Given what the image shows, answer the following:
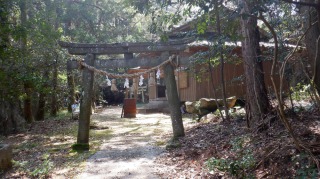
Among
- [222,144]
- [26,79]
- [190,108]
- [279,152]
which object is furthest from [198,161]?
[190,108]

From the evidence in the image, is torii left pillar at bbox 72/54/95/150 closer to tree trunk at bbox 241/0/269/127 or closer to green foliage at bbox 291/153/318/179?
tree trunk at bbox 241/0/269/127

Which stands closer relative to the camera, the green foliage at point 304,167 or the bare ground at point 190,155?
the green foliage at point 304,167

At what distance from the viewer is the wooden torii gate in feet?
28.2

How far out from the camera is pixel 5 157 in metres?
6.79

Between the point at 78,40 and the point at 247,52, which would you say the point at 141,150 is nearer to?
the point at 247,52

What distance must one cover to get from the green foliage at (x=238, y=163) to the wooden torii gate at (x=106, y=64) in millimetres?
2899

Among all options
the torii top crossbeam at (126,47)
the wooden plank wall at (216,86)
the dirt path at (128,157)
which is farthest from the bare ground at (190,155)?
the wooden plank wall at (216,86)

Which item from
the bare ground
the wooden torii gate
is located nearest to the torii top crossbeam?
the wooden torii gate

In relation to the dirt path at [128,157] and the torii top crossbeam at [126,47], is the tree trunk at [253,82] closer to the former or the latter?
the torii top crossbeam at [126,47]

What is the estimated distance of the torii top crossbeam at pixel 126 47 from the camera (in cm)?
873

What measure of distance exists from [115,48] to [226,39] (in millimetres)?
3920

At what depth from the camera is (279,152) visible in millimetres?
4996

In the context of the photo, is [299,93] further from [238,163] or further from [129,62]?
[238,163]

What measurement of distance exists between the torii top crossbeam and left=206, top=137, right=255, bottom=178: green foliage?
3.71 m
